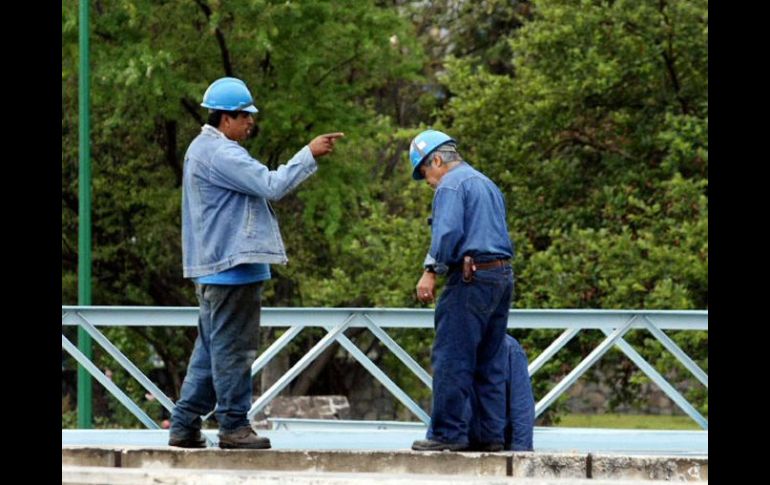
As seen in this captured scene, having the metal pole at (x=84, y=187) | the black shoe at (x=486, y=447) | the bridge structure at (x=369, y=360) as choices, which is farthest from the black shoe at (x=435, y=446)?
the metal pole at (x=84, y=187)

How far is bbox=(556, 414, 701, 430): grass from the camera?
122 feet

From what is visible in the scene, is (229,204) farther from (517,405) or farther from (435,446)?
(517,405)

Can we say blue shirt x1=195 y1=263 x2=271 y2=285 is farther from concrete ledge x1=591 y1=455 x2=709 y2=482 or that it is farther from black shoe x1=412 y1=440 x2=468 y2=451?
concrete ledge x1=591 y1=455 x2=709 y2=482

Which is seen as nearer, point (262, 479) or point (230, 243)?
point (262, 479)

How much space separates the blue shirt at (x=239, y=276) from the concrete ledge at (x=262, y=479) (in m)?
0.90

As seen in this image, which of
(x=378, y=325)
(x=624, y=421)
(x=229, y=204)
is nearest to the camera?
(x=229, y=204)

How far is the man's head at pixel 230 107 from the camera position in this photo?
7824 millimetres

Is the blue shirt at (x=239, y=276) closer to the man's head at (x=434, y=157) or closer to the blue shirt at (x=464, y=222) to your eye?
the blue shirt at (x=464, y=222)

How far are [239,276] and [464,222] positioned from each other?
3.32ft

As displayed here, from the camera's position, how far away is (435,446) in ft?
26.0

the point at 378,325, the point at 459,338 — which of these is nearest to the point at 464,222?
the point at 459,338

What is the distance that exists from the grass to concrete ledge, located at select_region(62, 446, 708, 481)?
28761mm

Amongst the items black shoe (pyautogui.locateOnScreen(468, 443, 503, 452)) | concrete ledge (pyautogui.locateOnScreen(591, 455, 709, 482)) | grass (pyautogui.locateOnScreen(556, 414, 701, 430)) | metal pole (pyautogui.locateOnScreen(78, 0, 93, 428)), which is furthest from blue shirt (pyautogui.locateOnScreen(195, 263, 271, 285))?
grass (pyautogui.locateOnScreen(556, 414, 701, 430))
